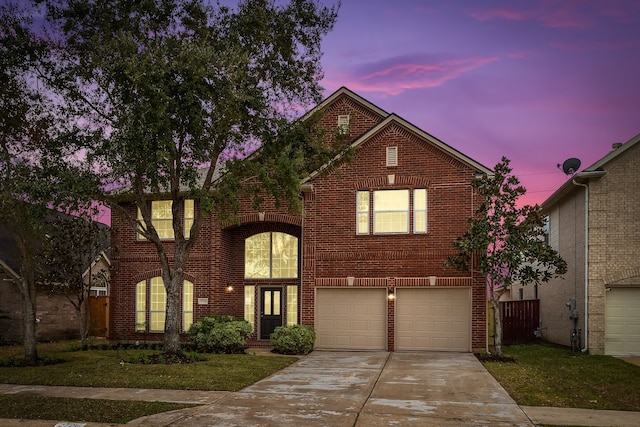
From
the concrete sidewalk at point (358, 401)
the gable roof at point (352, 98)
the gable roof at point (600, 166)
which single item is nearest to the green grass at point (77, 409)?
the concrete sidewalk at point (358, 401)

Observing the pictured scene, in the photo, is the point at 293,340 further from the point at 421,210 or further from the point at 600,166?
the point at 600,166

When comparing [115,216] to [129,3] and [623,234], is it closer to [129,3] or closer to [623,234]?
[129,3]

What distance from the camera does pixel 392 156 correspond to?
859 inches

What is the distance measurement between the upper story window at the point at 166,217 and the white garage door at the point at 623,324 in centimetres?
1569

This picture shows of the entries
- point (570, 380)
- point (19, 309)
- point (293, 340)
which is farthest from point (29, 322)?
point (570, 380)

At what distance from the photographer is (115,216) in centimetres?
2448

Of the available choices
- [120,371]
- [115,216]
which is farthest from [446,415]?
[115,216]

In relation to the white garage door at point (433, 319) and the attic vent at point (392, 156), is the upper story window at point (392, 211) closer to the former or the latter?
the attic vent at point (392, 156)

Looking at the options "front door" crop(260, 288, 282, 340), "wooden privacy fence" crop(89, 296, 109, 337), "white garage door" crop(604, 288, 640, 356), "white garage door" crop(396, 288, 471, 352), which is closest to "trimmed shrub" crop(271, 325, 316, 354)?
"front door" crop(260, 288, 282, 340)

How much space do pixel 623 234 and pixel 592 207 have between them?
130 centimetres

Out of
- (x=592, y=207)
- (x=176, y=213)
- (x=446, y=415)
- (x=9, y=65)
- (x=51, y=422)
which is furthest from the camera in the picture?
(x=592, y=207)

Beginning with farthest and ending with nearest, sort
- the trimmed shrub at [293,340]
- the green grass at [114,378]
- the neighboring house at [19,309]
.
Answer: the neighboring house at [19,309] < the trimmed shrub at [293,340] < the green grass at [114,378]

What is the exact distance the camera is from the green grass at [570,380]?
1213 cm

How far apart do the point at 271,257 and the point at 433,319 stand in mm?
6784
